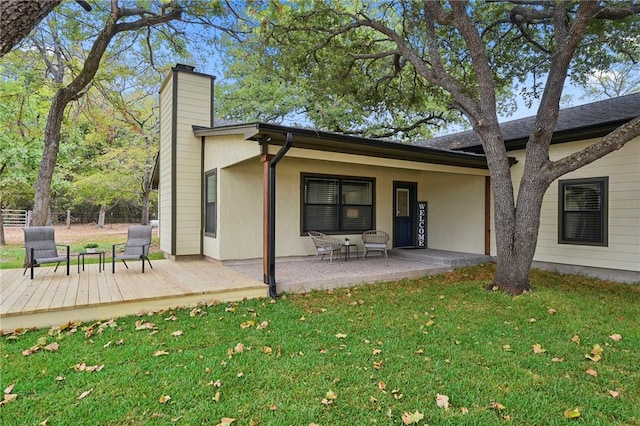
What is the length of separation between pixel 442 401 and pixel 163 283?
15.1 feet

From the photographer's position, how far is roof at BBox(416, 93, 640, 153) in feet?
23.1

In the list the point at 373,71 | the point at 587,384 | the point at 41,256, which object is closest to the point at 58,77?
the point at 41,256

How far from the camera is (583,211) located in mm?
7453

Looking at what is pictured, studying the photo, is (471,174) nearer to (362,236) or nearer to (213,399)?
(362,236)

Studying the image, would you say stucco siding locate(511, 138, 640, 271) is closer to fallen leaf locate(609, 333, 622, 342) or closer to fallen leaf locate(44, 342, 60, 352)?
fallen leaf locate(609, 333, 622, 342)

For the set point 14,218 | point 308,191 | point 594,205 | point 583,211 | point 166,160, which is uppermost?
point 166,160

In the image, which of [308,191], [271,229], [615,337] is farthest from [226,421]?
[308,191]

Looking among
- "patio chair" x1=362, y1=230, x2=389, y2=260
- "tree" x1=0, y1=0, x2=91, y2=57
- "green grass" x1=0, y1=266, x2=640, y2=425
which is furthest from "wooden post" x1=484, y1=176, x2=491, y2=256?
"tree" x1=0, y1=0, x2=91, y2=57

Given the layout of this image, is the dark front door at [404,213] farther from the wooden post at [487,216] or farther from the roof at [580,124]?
the wooden post at [487,216]

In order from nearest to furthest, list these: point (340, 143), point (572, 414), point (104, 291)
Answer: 1. point (572, 414)
2. point (104, 291)
3. point (340, 143)

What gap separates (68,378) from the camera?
116 inches

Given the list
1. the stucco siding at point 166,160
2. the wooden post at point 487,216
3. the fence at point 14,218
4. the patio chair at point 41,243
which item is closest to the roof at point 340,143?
the wooden post at point 487,216

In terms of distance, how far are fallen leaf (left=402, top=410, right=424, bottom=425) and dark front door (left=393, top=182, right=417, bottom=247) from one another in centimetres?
781

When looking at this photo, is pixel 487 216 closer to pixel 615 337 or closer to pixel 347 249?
pixel 347 249
